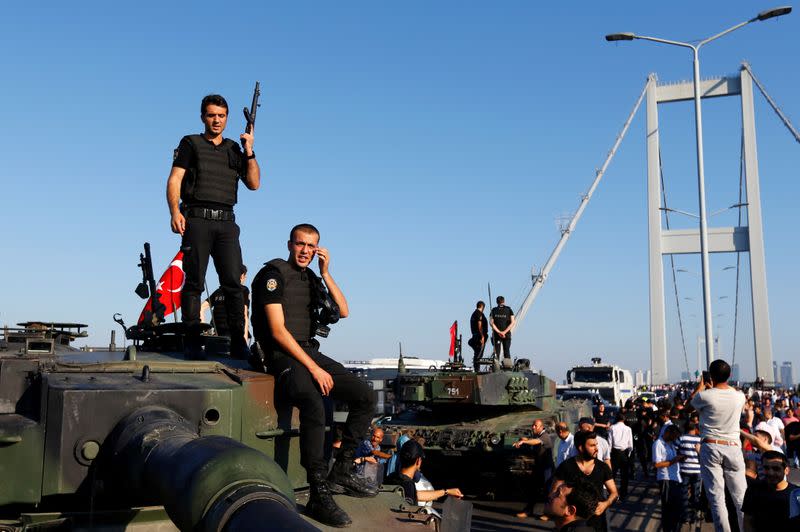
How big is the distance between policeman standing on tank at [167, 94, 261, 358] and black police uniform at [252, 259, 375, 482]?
2.85 feet

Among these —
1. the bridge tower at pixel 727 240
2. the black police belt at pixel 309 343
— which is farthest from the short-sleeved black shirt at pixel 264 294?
the bridge tower at pixel 727 240

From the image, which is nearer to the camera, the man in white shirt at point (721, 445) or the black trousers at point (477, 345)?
the man in white shirt at point (721, 445)

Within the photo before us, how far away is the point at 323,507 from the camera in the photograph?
4723 millimetres

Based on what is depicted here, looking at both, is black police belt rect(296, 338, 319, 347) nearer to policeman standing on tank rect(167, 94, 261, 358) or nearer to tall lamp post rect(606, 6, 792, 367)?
policeman standing on tank rect(167, 94, 261, 358)

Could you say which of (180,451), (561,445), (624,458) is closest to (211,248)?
(180,451)

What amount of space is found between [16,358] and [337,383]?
1.78m

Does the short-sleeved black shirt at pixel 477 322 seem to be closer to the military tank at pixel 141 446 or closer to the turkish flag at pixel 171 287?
the turkish flag at pixel 171 287

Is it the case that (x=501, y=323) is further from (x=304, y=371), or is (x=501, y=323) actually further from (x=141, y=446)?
(x=141, y=446)

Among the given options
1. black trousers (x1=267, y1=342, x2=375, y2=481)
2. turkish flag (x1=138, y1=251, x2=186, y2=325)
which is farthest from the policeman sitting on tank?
turkish flag (x1=138, y1=251, x2=186, y2=325)

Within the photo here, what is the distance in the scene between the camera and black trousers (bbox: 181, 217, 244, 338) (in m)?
Answer: 6.11

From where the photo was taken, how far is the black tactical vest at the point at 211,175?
6137 millimetres

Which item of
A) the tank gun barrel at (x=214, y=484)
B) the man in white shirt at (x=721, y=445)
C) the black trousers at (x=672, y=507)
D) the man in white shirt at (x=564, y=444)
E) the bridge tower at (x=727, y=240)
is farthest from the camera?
the bridge tower at (x=727, y=240)

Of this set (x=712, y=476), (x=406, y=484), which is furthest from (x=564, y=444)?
(x=406, y=484)

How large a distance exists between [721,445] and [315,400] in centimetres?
464
